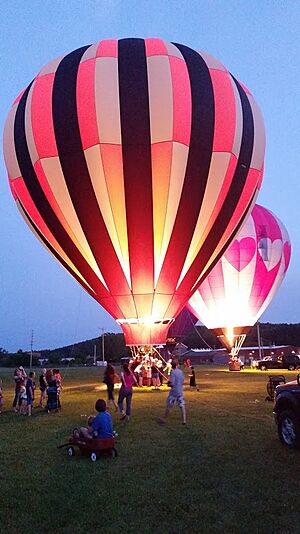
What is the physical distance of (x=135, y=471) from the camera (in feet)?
23.5

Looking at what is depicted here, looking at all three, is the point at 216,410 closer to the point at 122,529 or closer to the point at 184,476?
the point at 184,476

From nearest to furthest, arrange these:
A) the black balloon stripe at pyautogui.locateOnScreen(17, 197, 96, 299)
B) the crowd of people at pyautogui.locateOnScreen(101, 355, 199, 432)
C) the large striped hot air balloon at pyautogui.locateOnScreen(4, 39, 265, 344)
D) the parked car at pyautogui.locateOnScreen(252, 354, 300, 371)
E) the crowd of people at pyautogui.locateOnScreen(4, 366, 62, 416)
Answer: the crowd of people at pyautogui.locateOnScreen(101, 355, 199, 432) → the crowd of people at pyautogui.locateOnScreen(4, 366, 62, 416) → the large striped hot air balloon at pyautogui.locateOnScreen(4, 39, 265, 344) → the black balloon stripe at pyautogui.locateOnScreen(17, 197, 96, 299) → the parked car at pyautogui.locateOnScreen(252, 354, 300, 371)

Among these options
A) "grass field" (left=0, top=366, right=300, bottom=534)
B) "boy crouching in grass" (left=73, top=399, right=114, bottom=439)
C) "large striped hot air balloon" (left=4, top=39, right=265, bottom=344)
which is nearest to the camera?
"grass field" (left=0, top=366, right=300, bottom=534)

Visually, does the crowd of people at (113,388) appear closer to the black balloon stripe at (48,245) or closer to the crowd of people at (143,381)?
the crowd of people at (143,381)

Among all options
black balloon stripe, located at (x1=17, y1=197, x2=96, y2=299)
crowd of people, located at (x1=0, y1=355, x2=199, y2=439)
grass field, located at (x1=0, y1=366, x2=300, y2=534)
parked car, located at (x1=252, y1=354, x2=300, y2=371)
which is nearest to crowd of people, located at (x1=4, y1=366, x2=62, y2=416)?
crowd of people, located at (x1=0, y1=355, x2=199, y2=439)

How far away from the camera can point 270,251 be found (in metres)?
36.6

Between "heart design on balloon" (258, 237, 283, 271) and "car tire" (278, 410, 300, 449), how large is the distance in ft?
92.9

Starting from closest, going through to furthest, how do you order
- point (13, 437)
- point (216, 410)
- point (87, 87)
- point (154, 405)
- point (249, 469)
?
1. point (249, 469)
2. point (13, 437)
3. point (216, 410)
4. point (154, 405)
5. point (87, 87)

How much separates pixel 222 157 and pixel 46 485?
14.3 metres

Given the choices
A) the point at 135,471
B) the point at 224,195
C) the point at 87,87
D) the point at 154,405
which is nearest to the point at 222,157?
the point at 224,195

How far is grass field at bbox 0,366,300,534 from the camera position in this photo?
515cm

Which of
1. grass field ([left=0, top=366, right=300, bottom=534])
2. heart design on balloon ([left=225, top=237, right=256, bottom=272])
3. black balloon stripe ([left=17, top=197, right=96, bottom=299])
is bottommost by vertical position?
grass field ([left=0, top=366, right=300, bottom=534])

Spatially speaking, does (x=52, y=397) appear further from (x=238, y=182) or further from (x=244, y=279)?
(x=244, y=279)

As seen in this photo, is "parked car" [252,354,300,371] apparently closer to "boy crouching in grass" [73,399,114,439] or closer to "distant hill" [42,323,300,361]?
"boy crouching in grass" [73,399,114,439]
